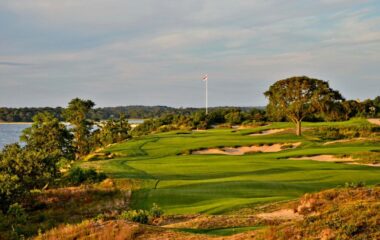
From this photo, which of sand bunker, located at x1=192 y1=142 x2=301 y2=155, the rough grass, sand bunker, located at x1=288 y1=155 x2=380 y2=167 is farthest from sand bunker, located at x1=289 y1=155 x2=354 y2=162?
the rough grass

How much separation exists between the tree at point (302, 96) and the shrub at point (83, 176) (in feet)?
111

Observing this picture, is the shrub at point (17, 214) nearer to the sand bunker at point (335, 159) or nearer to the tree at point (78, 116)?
the sand bunker at point (335, 159)

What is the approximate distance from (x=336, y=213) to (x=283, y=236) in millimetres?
1671

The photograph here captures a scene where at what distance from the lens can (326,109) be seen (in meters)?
59.6

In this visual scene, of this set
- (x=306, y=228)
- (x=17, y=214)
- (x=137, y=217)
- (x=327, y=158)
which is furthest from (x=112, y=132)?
(x=306, y=228)

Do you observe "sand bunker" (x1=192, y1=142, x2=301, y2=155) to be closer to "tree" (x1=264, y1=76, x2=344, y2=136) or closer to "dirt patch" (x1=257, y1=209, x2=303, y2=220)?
"tree" (x1=264, y1=76, x2=344, y2=136)

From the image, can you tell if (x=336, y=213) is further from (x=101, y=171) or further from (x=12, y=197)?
(x=101, y=171)

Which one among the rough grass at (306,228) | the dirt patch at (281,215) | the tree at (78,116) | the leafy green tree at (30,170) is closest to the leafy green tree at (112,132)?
the tree at (78,116)

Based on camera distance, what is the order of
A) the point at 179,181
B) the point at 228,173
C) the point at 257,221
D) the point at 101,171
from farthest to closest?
the point at 101,171, the point at 228,173, the point at 179,181, the point at 257,221

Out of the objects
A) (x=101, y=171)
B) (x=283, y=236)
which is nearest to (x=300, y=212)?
(x=283, y=236)

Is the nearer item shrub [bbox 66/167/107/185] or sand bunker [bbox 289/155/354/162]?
shrub [bbox 66/167/107/185]

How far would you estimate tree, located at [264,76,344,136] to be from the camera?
5888cm

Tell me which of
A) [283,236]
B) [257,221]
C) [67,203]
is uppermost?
[283,236]

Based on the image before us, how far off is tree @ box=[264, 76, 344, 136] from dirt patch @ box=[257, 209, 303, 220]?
44.2 m
